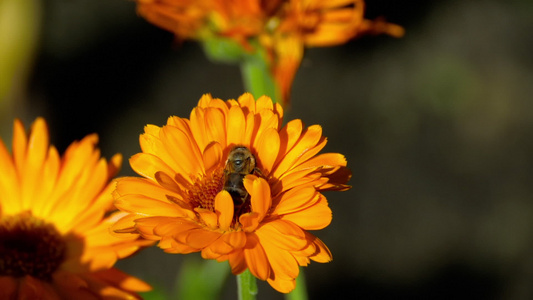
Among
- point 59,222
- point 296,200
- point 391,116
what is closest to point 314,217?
point 296,200

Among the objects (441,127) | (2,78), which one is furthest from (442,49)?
(2,78)

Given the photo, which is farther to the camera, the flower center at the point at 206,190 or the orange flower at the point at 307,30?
the orange flower at the point at 307,30

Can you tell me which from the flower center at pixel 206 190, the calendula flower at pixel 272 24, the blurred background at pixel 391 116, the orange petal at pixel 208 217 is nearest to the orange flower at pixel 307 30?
the calendula flower at pixel 272 24

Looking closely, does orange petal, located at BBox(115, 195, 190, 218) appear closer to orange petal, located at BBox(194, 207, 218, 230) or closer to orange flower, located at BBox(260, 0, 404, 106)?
orange petal, located at BBox(194, 207, 218, 230)

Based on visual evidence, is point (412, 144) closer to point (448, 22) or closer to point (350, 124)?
point (350, 124)

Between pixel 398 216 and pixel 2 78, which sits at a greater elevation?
pixel 2 78

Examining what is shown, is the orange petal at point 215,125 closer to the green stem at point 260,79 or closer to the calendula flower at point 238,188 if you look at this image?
the calendula flower at point 238,188

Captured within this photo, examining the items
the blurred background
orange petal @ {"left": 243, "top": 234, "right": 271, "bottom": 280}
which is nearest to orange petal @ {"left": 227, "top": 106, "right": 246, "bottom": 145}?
orange petal @ {"left": 243, "top": 234, "right": 271, "bottom": 280}
